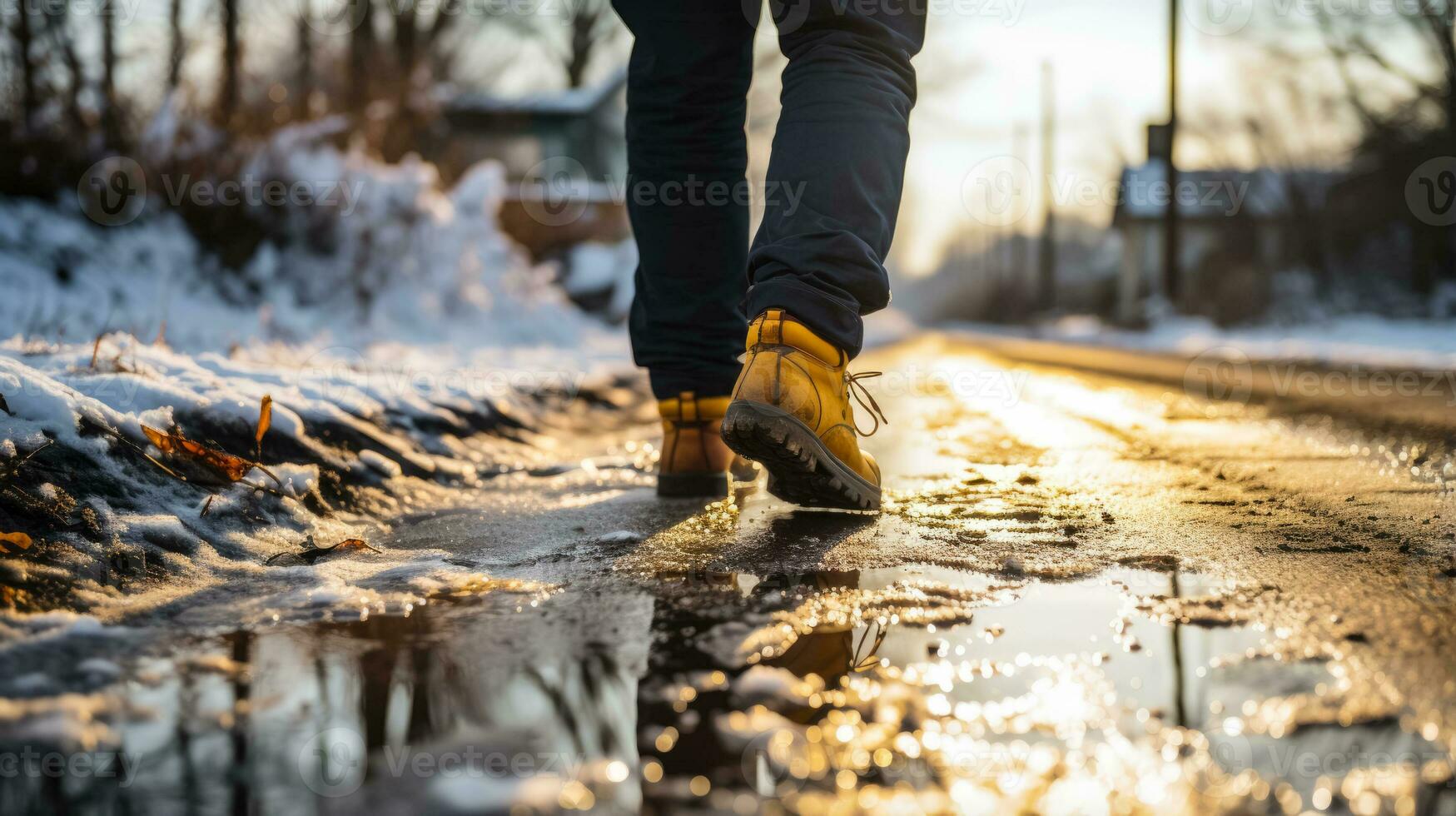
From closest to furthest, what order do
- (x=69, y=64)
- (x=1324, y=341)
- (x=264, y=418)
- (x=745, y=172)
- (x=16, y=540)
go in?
1. (x=16, y=540)
2. (x=264, y=418)
3. (x=745, y=172)
4. (x=69, y=64)
5. (x=1324, y=341)

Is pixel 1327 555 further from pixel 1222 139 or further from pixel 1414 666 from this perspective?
pixel 1222 139

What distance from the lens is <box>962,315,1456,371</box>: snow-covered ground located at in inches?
258

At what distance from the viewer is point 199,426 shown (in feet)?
6.06

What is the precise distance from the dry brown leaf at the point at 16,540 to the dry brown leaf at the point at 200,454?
0.37m

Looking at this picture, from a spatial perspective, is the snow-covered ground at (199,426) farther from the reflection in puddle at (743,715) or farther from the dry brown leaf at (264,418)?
the reflection in puddle at (743,715)

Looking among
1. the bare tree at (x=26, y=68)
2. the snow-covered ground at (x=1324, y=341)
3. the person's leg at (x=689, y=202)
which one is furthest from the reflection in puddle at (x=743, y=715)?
the bare tree at (x=26, y=68)

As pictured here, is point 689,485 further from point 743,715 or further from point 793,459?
point 743,715

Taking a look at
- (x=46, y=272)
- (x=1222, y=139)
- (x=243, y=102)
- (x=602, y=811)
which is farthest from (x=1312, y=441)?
(x=1222, y=139)

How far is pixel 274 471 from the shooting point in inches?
70.6

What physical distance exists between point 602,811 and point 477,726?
0.18 m

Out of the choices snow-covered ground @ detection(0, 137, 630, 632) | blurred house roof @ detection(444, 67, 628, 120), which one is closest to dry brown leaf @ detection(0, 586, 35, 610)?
snow-covered ground @ detection(0, 137, 630, 632)

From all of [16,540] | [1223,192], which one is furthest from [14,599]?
[1223,192]

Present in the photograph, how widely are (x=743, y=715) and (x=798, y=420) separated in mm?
841

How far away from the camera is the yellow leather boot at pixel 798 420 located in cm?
163
